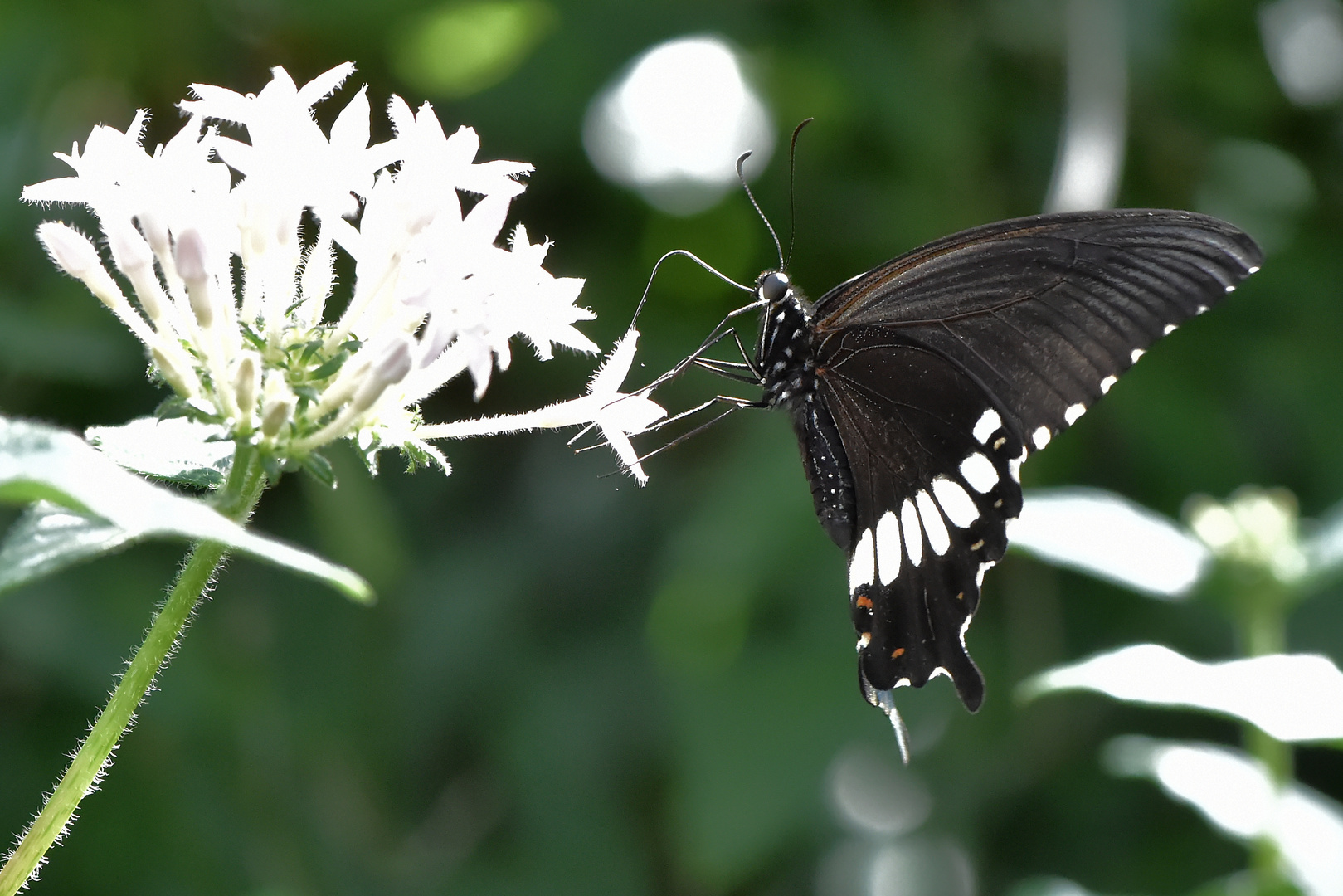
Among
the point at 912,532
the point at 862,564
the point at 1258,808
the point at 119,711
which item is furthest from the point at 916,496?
the point at 119,711

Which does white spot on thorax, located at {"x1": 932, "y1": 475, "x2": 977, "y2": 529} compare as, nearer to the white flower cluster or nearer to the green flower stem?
the white flower cluster

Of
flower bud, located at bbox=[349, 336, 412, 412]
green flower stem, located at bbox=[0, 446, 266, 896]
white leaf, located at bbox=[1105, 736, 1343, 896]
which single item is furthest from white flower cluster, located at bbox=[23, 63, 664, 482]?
white leaf, located at bbox=[1105, 736, 1343, 896]

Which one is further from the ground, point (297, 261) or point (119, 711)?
point (297, 261)

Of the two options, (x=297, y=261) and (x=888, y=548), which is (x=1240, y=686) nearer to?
(x=888, y=548)

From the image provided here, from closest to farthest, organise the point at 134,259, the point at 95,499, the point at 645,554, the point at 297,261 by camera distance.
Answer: the point at 95,499, the point at 134,259, the point at 297,261, the point at 645,554

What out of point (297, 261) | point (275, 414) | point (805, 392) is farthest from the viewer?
point (805, 392)

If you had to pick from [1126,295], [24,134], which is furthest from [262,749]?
[1126,295]

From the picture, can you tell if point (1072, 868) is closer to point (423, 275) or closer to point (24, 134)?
point (423, 275)
